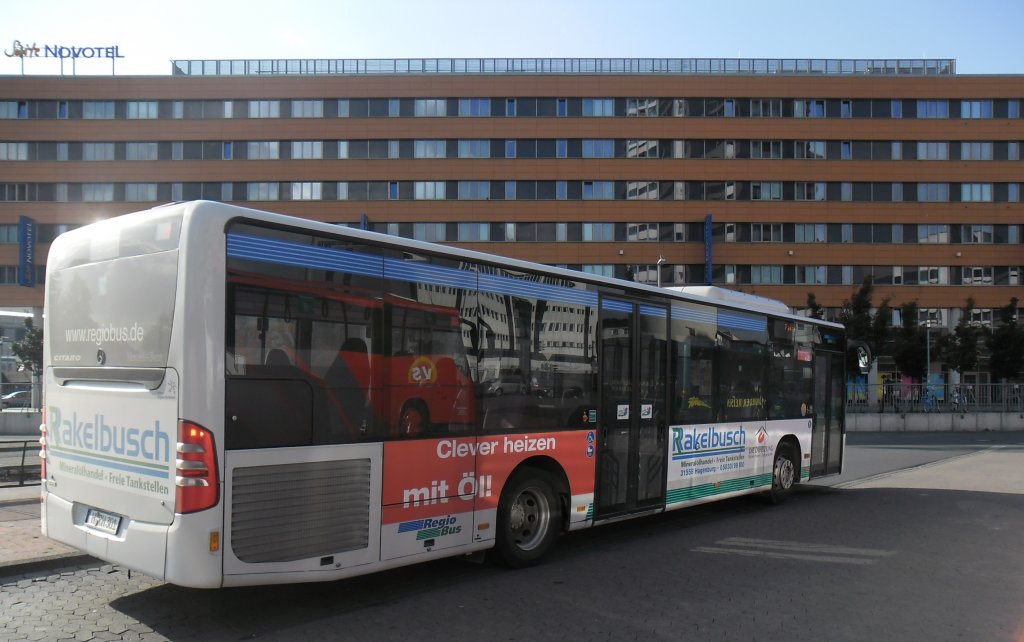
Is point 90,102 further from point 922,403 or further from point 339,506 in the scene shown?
point 339,506

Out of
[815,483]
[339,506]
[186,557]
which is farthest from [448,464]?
[815,483]

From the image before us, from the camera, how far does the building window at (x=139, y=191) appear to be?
2235 inches

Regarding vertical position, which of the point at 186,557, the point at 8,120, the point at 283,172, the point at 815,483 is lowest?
the point at 815,483

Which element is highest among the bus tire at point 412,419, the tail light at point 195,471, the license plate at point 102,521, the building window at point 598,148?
the building window at point 598,148

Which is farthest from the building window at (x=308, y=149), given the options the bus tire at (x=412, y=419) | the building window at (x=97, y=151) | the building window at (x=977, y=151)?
the bus tire at (x=412, y=419)

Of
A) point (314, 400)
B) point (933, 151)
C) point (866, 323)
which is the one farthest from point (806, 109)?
point (314, 400)

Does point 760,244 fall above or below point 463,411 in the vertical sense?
above

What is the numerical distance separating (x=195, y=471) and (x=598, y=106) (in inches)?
2224

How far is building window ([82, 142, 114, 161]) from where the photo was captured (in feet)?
187

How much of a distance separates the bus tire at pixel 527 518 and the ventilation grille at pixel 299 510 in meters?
1.77

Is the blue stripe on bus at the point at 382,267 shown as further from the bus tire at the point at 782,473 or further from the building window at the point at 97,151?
the building window at the point at 97,151

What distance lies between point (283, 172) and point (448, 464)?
54206 millimetres

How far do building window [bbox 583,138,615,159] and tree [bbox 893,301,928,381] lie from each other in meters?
22.3

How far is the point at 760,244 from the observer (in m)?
59.3
